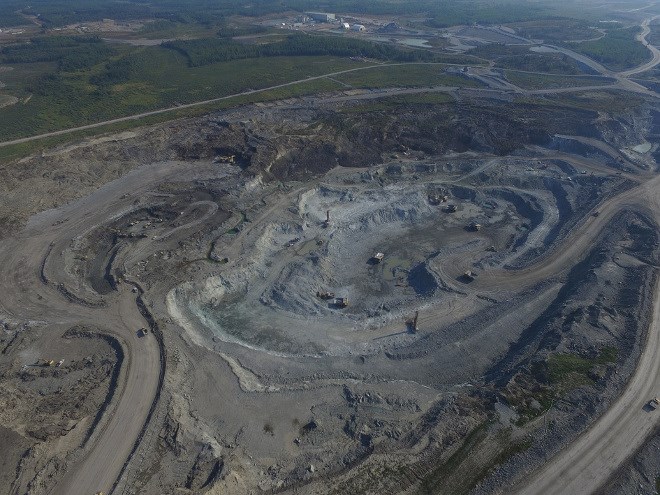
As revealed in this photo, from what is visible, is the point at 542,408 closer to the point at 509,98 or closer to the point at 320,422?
the point at 320,422

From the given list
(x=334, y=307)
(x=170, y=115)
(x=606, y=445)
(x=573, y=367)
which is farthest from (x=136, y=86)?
(x=606, y=445)

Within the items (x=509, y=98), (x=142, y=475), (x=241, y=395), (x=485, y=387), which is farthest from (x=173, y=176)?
(x=509, y=98)

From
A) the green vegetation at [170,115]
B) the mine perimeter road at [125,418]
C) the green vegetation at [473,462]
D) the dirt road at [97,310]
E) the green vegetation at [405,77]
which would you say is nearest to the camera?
the green vegetation at [473,462]

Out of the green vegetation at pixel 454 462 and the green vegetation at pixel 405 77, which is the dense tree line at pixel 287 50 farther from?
the green vegetation at pixel 454 462

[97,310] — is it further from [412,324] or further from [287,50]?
[287,50]

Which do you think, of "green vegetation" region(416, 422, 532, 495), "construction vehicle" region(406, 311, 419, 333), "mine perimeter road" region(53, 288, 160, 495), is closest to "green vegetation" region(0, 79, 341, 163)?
"mine perimeter road" region(53, 288, 160, 495)

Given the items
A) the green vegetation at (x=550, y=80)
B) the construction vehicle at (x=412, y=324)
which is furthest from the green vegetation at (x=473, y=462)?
the green vegetation at (x=550, y=80)
